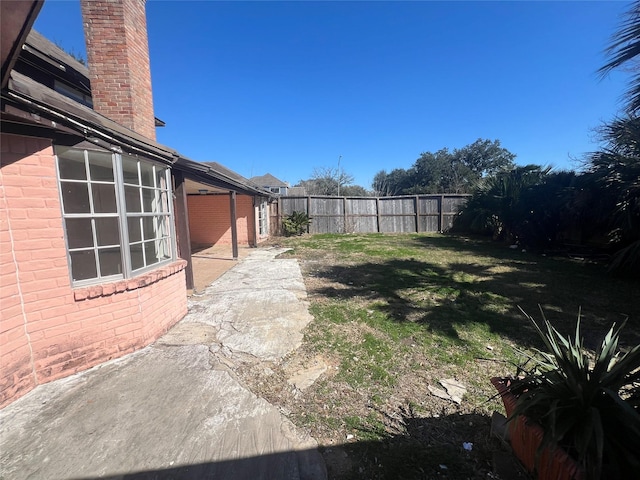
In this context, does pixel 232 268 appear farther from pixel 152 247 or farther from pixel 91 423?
pixel 91 423

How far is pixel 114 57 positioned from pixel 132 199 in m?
2.45

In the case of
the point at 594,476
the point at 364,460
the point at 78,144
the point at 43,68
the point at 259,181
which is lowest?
the point at 364,460

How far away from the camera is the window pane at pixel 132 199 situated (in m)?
3.44

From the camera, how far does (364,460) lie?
1.96 m

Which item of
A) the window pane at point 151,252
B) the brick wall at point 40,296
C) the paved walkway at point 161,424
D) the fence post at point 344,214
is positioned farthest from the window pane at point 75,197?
the fence post at point 344,214

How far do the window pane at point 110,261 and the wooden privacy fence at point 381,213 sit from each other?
490 inches

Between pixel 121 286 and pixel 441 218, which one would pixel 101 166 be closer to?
pixel 121 286

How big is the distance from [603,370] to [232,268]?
25.3 ft

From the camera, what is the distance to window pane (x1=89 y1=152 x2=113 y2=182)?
310 centimetres

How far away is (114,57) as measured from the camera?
4.23 m

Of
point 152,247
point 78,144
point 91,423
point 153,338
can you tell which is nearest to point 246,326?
point 153,338

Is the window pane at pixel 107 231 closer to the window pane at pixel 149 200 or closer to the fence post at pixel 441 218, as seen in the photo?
the window pane at pixel 149 200

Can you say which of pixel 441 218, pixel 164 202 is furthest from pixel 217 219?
pixel 441 218

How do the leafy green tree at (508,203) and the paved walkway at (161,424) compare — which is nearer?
the paved walkway at (161,424)
